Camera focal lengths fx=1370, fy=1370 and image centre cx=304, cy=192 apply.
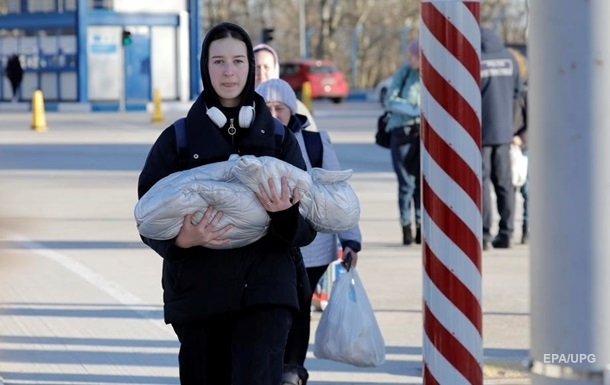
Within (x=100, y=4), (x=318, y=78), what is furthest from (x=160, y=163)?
(x=318, y=78)

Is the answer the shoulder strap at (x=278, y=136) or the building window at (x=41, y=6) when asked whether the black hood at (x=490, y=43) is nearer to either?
the shoulder strap at (x=278, y=136)

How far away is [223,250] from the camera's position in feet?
15.4

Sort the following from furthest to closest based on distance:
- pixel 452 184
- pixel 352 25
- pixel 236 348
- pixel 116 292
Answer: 1. pixel 352 25
2. pixel 116 292
3. pixel 236 348
4. pixel 452 184

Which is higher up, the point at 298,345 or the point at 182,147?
the point at 182,147

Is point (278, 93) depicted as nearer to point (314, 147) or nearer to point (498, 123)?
point (314, 147)

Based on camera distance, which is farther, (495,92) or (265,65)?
(495,92)

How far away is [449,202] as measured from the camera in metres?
4.52

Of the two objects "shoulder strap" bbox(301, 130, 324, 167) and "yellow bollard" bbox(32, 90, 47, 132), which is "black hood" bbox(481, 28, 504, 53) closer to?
"shoulder strap" bbox(301, 130, 324, 167)

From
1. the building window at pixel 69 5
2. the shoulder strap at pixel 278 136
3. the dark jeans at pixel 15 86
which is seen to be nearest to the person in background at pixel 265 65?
the shoulder strap at pixel 278 136

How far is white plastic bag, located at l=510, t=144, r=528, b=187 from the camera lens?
12055 millimetres

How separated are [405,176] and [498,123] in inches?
37.5

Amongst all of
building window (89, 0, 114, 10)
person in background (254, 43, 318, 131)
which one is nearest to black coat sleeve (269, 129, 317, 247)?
person in background (254, 43, 318, 131)

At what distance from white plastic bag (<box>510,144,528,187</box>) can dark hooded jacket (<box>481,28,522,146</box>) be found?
0.99 feet

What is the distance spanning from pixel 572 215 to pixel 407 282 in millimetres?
5957
